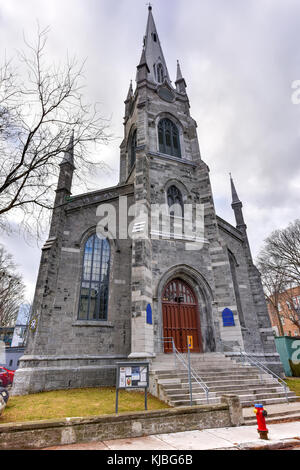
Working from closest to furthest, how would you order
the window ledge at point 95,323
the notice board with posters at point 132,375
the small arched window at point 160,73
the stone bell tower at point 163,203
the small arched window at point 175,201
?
1. the notice board with posters at point 132,375
2. the stone bell tower at point 163,203
3. the window ledge at point 95,323
4. the small arched window at point 175,201
5. the small arched window at point 160,73

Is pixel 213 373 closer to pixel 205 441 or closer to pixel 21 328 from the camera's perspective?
pixel 205 441

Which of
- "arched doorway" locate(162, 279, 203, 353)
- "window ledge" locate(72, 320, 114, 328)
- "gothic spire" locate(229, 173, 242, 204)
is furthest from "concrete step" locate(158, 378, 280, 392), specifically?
"gothic spire" locate(229, 173, 242, 204)

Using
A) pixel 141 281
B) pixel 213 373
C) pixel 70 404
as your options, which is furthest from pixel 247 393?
pixel 70 404

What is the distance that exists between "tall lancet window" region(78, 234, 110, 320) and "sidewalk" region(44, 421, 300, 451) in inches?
334

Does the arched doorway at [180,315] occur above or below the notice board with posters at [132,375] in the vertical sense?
above

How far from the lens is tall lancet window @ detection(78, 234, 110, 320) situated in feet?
42.4

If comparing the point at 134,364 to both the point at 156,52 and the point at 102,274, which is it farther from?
the point at 156,52

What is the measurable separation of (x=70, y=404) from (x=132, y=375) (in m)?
3.53

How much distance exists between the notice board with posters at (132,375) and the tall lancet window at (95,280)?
23.9 feet

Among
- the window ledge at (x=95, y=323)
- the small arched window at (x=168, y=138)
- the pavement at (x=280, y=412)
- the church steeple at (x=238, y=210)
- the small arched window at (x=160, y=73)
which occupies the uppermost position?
the small arched window at (x=160, y=73)

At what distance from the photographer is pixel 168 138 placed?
19156 mm

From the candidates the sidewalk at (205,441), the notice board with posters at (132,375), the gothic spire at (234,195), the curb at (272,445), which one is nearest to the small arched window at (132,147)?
the gothic spire at (234,195)

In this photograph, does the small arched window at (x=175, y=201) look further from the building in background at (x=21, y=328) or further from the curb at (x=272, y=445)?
the building in background at (x=21, y=328)

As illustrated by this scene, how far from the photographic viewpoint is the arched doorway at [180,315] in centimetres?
1281
